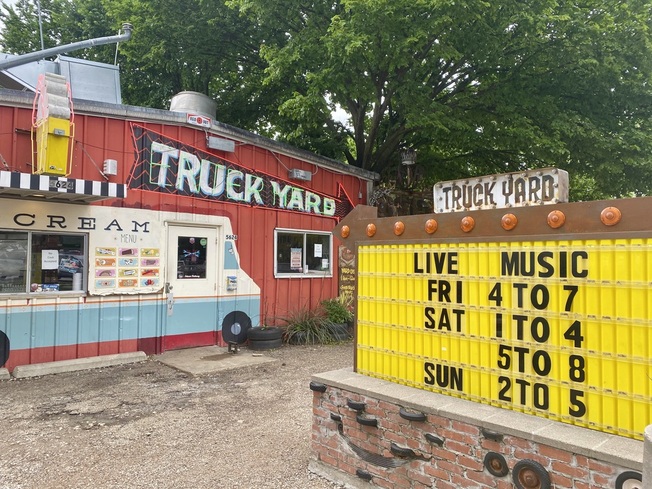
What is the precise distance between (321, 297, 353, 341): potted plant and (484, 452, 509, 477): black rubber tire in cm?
723

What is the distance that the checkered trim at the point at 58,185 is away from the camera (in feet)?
20.7

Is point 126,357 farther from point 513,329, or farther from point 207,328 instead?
point 513,329

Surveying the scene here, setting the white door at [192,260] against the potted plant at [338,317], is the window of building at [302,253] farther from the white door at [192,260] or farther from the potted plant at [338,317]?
the white door at [192,260]

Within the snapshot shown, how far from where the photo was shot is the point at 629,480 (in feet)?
8.19

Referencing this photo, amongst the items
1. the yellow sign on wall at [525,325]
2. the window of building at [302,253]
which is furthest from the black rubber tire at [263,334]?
the yellow sign on wall at [525,325]

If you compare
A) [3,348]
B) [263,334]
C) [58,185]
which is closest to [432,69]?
[263,334]

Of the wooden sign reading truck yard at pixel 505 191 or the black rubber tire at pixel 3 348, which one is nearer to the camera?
the wooden sign reading truck yard at pixel 505 191

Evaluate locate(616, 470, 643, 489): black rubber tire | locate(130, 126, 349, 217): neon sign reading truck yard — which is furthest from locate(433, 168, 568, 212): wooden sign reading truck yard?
locate(130, 126, 349, 217): neon sign reading truck yard

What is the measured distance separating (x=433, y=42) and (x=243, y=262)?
20.6ft

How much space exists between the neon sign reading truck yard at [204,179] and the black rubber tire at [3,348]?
2970 mm

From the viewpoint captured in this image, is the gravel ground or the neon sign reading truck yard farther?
the neon sign reading truck yard

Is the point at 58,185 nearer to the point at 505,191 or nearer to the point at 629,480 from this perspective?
the point at 505,191

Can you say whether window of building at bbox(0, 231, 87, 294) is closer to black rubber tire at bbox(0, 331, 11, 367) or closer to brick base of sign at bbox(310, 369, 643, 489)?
black rubber tire at bbox(0, 331, 11, 367)

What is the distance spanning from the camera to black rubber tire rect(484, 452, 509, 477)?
301 centimetres
